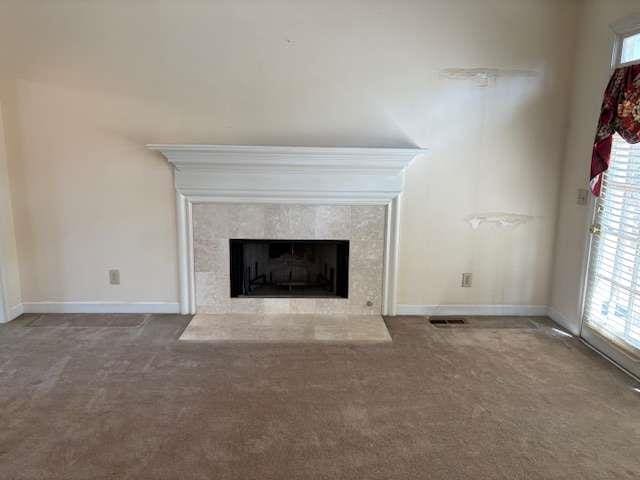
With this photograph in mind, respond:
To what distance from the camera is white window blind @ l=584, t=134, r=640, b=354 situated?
9.86ft

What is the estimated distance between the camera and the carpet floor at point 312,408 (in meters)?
2.13

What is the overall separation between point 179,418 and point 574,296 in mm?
2999

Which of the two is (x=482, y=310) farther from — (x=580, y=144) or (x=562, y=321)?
(x=580, y=144)

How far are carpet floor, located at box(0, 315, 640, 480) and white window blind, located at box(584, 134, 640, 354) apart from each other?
10.6 inches

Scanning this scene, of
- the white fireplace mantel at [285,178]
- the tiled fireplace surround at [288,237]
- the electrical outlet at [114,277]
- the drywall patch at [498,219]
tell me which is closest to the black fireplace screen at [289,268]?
the tiled fireplace surround at [288,237]

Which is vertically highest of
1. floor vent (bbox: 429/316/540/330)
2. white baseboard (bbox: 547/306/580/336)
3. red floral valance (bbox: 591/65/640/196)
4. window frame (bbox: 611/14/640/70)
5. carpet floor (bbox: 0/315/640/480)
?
window frame (bbox: 611/14/640/70)

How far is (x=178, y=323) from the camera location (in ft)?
12.3

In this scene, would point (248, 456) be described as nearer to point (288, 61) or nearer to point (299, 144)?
point (299, 144)

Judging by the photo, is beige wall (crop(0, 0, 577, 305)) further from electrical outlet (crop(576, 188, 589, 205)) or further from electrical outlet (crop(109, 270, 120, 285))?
electrical outlet (crop(576, 188, 589, 205))

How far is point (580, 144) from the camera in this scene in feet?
11.8

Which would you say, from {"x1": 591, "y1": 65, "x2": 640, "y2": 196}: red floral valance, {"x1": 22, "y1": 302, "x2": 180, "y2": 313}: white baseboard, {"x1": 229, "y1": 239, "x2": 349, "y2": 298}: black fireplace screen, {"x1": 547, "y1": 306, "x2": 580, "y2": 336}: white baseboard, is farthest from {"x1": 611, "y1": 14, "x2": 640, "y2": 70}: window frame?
{"x1": 22, "y1": 302, "x2": 180, "y2": 313}: white baseboard

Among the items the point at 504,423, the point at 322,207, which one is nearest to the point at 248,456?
the point at 504,423

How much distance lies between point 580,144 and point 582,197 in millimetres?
410

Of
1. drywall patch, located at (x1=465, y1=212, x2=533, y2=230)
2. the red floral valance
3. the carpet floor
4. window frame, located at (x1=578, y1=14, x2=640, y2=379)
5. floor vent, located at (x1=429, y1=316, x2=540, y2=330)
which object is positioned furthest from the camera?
drywall patch, located at (x1=465, y1=212, x2=533, y2=230)
